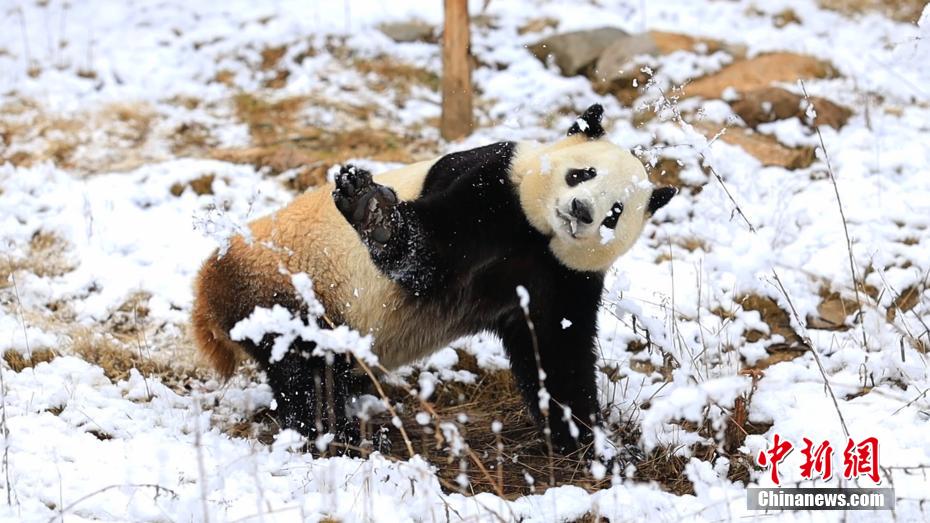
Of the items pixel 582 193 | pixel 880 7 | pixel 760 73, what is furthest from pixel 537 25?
pixel 582 193

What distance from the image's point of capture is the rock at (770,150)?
7.42 m

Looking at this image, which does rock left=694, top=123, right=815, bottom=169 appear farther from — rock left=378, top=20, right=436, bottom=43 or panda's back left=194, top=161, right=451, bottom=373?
panda's back left=194, top=161, right=451, bottom=373

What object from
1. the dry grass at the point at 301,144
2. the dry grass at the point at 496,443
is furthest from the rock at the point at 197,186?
the dry grass at the point at 496,443

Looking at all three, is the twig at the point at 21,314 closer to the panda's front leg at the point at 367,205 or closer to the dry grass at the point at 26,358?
the dry grass at the point at 26,358

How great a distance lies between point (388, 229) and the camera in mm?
4047

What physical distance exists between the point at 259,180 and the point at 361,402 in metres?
2.69

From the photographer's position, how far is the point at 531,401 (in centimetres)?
450

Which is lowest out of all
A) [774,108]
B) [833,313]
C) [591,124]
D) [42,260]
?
[833,313]

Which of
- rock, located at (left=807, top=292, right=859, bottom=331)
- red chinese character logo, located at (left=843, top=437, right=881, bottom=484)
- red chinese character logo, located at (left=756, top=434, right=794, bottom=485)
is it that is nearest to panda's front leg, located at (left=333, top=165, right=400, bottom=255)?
red chinese character logo, located at (left=756, top=434, right=794, bottom=485)

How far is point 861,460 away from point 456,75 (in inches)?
199

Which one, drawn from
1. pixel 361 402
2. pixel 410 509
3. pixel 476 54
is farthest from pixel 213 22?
pixel 410 509

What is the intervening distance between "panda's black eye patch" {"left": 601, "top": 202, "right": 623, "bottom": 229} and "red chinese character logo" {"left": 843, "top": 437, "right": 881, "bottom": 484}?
4.31 feet

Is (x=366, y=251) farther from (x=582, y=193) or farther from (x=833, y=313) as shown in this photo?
(x=833, y=313)

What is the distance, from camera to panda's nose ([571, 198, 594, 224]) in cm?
391
